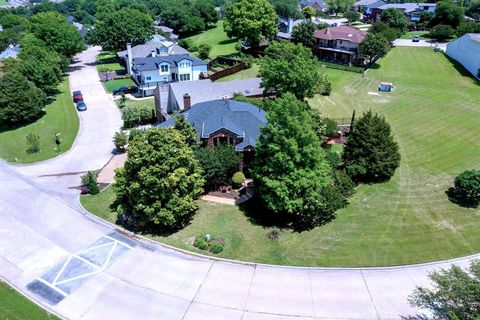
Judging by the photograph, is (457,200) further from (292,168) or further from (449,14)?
Result: (449,14)

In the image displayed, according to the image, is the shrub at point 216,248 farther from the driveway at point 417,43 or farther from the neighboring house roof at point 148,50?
the driveway at point 417,43

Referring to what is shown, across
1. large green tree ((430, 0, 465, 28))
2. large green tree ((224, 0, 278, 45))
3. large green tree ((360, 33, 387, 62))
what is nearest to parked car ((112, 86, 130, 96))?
large green tree ((224, 0, 278, 45))

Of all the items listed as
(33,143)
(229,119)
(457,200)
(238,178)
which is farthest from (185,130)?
(457,200)

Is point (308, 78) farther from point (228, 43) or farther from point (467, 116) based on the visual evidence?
point (228, 43)

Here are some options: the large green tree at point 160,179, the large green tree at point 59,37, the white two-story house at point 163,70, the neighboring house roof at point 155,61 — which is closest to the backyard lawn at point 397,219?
the large green tree at point 160,179

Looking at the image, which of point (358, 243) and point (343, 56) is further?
point (343, 56)

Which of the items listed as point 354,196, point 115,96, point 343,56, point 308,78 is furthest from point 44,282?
point 343,56
